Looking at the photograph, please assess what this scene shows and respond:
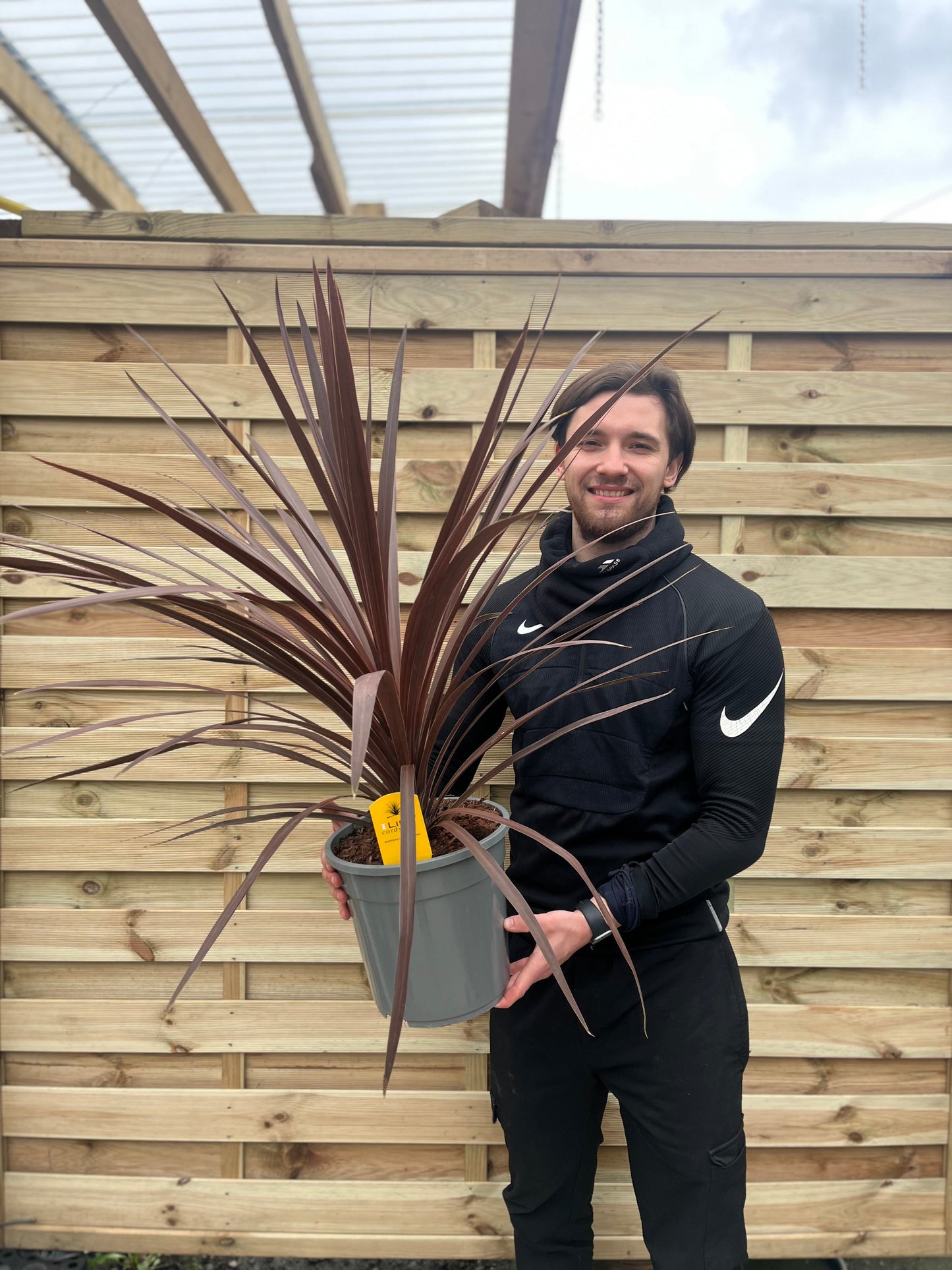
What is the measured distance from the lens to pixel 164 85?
6.82 feet

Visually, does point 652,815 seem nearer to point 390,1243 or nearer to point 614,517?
point 614,517

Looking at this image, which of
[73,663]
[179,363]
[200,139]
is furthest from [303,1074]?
[200,139]

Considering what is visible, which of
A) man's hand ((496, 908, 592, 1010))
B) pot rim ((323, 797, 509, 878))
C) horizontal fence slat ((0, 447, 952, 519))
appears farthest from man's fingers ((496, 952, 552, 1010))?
horizontal fence slat ((0, 447, 952, 519))

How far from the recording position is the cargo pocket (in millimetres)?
1202

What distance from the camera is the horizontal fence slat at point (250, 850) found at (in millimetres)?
1590

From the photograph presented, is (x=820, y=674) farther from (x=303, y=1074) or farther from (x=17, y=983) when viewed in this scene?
(x=17, y=983)

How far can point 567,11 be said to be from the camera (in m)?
1.70

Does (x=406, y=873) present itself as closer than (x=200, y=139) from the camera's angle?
Yes

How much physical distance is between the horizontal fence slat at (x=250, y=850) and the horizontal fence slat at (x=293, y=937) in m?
0.10

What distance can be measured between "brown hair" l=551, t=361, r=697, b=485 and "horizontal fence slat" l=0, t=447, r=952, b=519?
0.83 feet

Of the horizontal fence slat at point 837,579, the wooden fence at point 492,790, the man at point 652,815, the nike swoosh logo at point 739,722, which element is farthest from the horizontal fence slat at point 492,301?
the nike swoosh logo at point 739,722

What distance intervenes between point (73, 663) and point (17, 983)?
75 cm

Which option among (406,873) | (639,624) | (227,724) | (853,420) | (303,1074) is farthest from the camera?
(303,1074)

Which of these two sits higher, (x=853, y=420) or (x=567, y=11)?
(x=567, y=11)
